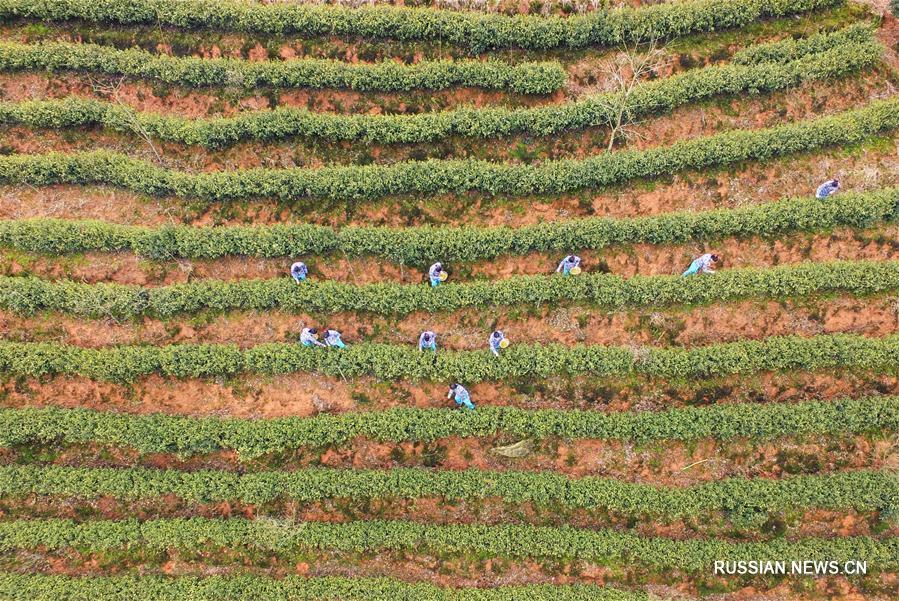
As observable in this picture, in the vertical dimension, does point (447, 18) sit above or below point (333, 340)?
above

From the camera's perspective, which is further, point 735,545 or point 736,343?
point 736,343

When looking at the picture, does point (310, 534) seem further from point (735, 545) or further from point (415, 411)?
point (735, 545)

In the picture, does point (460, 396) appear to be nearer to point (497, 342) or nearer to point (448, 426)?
point (448, 426)

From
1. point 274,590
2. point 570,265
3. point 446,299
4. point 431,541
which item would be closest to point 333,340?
point 446,299

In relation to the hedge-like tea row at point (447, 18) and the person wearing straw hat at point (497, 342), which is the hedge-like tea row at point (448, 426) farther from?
the hedge-like tea row at point (447, 18)

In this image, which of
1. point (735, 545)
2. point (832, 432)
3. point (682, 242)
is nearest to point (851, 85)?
point (682, 242)

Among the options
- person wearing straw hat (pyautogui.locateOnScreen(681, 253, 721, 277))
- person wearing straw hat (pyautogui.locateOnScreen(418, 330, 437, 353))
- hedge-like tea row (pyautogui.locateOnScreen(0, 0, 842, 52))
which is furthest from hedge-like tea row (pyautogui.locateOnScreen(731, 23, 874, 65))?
person wearing straw hat (pyautogui.locateOnScreen(418, 330, 437, 353))

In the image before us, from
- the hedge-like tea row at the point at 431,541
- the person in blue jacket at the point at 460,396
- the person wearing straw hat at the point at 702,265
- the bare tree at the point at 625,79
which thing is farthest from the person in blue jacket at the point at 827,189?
the person in blue jacket at the point at 460,396
